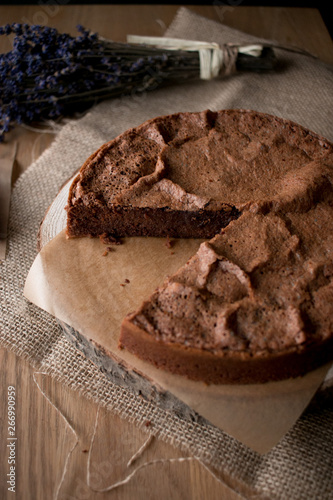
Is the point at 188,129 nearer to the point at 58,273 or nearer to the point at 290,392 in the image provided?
the point at 58,273

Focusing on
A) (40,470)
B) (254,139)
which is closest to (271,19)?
(254,139)

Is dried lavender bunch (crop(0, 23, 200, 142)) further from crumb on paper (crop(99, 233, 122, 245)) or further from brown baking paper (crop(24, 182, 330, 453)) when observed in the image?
crumb on paper (crop(99, 233, 122, 245))

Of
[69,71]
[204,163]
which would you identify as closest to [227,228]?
[204,163]

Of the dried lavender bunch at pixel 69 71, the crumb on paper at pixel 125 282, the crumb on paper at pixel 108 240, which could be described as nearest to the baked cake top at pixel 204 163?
the crumb on paper at pixel 108 240

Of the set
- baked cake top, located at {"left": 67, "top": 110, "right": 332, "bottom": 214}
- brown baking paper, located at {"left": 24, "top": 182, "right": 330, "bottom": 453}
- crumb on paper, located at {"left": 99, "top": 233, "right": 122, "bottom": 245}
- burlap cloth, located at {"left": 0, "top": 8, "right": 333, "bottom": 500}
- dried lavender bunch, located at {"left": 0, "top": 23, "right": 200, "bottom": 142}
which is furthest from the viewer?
dried lavender bunch, located at {"left": 0, "top": 23, "right": 200, "bottom": 142}

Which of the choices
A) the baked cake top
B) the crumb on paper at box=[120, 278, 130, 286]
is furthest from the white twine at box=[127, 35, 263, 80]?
the crumb on paper at box=[120, 278, 130, 286]

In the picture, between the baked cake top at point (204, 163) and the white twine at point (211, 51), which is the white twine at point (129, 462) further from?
the white twine at point (211, 51)

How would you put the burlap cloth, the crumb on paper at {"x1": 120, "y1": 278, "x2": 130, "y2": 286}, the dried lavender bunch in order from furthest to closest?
1. the dried lavender bunch
2. the crumb on paper at {"x1": 120, "y1": 278, "x2": 130, "y2": 286}
3. the burlap cloth
